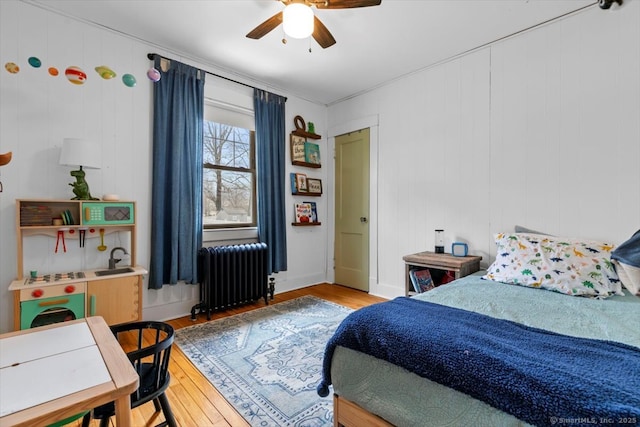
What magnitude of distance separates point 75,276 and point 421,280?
9.97 feet

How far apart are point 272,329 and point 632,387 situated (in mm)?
2430

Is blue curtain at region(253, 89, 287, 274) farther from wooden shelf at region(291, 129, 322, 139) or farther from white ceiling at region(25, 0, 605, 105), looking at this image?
white ceiling at region(25, 0, 605, 105)

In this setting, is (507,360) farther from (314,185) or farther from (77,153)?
(314,185)

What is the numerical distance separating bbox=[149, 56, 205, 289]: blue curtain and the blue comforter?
2111mm

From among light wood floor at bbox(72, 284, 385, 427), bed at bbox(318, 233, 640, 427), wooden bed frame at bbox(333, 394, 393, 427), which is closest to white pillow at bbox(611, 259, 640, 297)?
bed at bbox(318, 233, 640, 427)

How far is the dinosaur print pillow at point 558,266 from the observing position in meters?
1.94

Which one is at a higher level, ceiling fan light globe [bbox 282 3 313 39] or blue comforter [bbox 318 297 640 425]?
ceiling fan light globe [bbox 282 3 313 39]

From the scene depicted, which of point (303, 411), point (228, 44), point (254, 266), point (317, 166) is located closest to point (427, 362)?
point (303, 411)

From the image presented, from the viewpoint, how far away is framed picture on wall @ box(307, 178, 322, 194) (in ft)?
14.1

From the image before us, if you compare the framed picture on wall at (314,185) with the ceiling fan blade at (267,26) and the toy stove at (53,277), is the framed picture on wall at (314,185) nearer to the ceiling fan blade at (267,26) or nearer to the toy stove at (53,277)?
the ceiling fan blade at (267,26)

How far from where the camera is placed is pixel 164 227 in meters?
2.95

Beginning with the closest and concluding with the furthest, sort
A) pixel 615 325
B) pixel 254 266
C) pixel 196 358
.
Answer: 1. pixel 615 325
2. pixel 196 358
3. pixel 254 266

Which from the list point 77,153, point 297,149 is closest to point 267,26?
point 77,153

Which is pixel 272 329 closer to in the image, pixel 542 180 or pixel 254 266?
pixel 254 266
